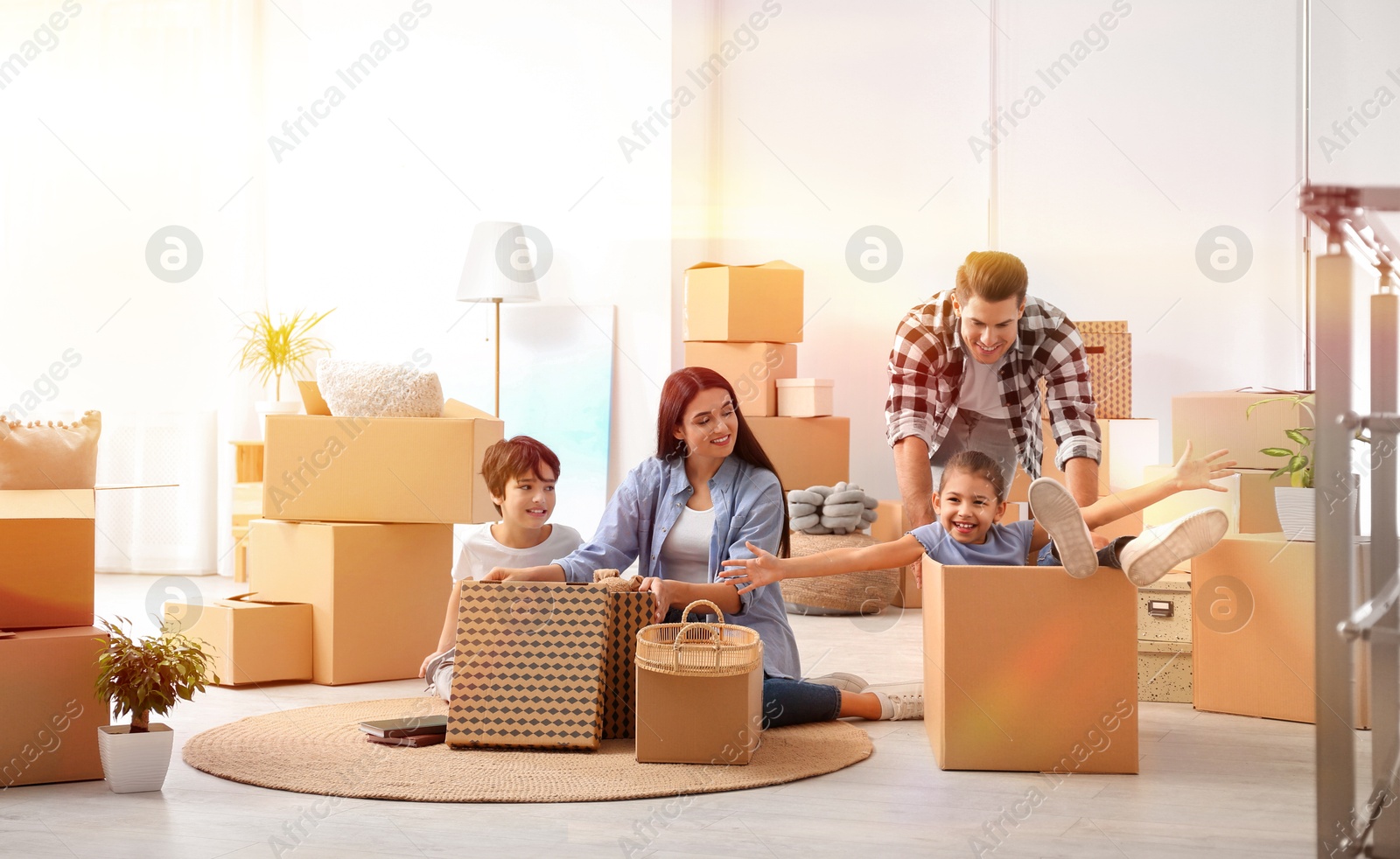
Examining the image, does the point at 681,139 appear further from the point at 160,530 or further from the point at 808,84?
the point at 160,530

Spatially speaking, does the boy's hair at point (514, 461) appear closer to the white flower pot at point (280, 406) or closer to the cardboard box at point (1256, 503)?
the cardboard box at point (1256, 503)

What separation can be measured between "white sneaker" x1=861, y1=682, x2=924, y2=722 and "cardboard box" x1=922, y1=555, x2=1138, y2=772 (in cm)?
48

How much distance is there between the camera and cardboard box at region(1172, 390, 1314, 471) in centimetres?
344

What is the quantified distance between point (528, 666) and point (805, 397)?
2675 millimetres

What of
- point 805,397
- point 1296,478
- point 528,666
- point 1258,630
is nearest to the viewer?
point 528,666

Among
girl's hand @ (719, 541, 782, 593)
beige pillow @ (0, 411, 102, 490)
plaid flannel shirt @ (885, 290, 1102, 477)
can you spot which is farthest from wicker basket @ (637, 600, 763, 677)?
beige pillow @ (0, 411, 102, 490)

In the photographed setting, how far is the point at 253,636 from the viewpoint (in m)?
3.38

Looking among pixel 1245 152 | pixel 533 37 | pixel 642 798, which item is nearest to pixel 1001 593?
pixel 642 798

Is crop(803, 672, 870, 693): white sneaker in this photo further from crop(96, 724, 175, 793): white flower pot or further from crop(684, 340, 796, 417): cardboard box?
crop(684, 340, 796, 417): cardboard box

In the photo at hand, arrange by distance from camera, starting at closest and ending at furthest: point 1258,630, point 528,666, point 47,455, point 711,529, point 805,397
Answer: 1. point 528,666
2. point 711,529
3. point 1258,630
4. point 47,455
5. point 805,397

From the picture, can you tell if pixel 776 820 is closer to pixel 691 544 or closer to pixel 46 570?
pixel 691 544

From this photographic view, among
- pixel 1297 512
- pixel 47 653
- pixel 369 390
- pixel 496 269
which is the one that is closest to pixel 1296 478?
pixel 1297 512

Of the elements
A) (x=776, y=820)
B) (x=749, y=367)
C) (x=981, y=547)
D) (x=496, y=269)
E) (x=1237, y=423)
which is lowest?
(x=776, y=820)

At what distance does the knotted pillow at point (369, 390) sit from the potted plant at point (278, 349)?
2095mm
